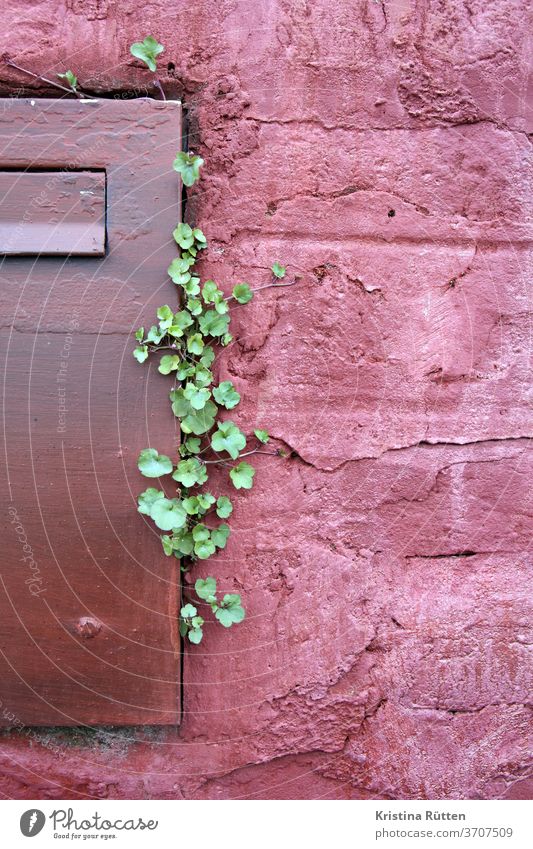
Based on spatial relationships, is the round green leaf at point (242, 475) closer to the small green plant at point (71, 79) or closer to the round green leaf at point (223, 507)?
the round green leaf at point (223, 507)

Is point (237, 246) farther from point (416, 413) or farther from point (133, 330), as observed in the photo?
point (416, 413)

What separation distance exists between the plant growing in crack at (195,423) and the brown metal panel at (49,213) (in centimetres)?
20

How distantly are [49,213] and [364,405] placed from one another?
0.83m

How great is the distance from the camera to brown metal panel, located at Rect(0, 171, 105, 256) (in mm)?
1427

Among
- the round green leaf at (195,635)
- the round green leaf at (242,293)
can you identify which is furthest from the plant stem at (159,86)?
the round green leaf at (195,635)

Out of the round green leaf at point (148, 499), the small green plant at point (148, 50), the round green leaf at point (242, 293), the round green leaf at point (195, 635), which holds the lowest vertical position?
the round green leaf at point (195, 635)

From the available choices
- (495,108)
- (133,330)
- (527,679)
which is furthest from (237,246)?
(527,679)

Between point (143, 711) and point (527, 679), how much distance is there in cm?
91

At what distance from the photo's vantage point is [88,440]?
1.46m

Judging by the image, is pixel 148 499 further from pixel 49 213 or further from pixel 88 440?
pixel 49 213

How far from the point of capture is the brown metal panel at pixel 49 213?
1.43 m

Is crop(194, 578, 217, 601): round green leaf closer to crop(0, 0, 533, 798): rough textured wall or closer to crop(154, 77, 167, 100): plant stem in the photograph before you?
crop(0, 0, 533, 798): rough textured wall

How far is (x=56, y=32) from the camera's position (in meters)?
1.47

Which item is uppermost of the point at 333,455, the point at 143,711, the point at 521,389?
the point at 521,389
